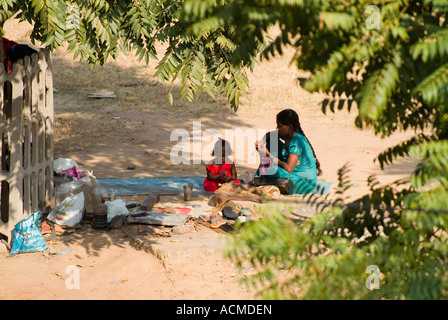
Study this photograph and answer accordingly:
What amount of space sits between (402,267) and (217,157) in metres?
5.48

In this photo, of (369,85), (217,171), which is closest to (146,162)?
(217,171)

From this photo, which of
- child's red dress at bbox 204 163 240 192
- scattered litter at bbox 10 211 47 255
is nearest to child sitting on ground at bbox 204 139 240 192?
child's red dress at bbox 204 163 240 192

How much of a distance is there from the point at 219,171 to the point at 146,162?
104 inches

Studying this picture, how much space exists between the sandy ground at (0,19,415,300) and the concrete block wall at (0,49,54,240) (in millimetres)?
548

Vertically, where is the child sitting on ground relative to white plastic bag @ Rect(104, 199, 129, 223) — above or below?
above

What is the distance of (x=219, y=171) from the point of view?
7.93 m

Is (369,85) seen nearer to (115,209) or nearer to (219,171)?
(115,209)

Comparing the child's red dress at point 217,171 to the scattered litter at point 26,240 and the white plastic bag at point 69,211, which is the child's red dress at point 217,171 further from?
the scattered litter at point 26,240

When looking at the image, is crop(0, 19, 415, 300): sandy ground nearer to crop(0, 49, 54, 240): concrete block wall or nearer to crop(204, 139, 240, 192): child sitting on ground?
crop(204, 139, 240, 192): child sitting on ground

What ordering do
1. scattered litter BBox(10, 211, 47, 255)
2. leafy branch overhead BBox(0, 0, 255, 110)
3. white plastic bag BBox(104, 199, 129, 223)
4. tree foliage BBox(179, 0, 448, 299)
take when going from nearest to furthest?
1. tree foliage BBox(179, 0, 448, 299)
2. leafy branch overhead BBox(0, 0, 255, 110)
3. scattered litter BBox(10, 211, 47, 255)
4. white plastic bag BBox(104, 199, 129, 223)

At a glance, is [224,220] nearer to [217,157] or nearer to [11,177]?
[217,157]

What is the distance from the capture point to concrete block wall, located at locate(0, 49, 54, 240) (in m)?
6.02

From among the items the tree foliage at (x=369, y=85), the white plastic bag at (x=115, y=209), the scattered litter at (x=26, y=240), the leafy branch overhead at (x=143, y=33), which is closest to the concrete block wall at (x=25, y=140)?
the scattered litter at (x=26, y=240)

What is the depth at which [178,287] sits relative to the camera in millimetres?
5398
